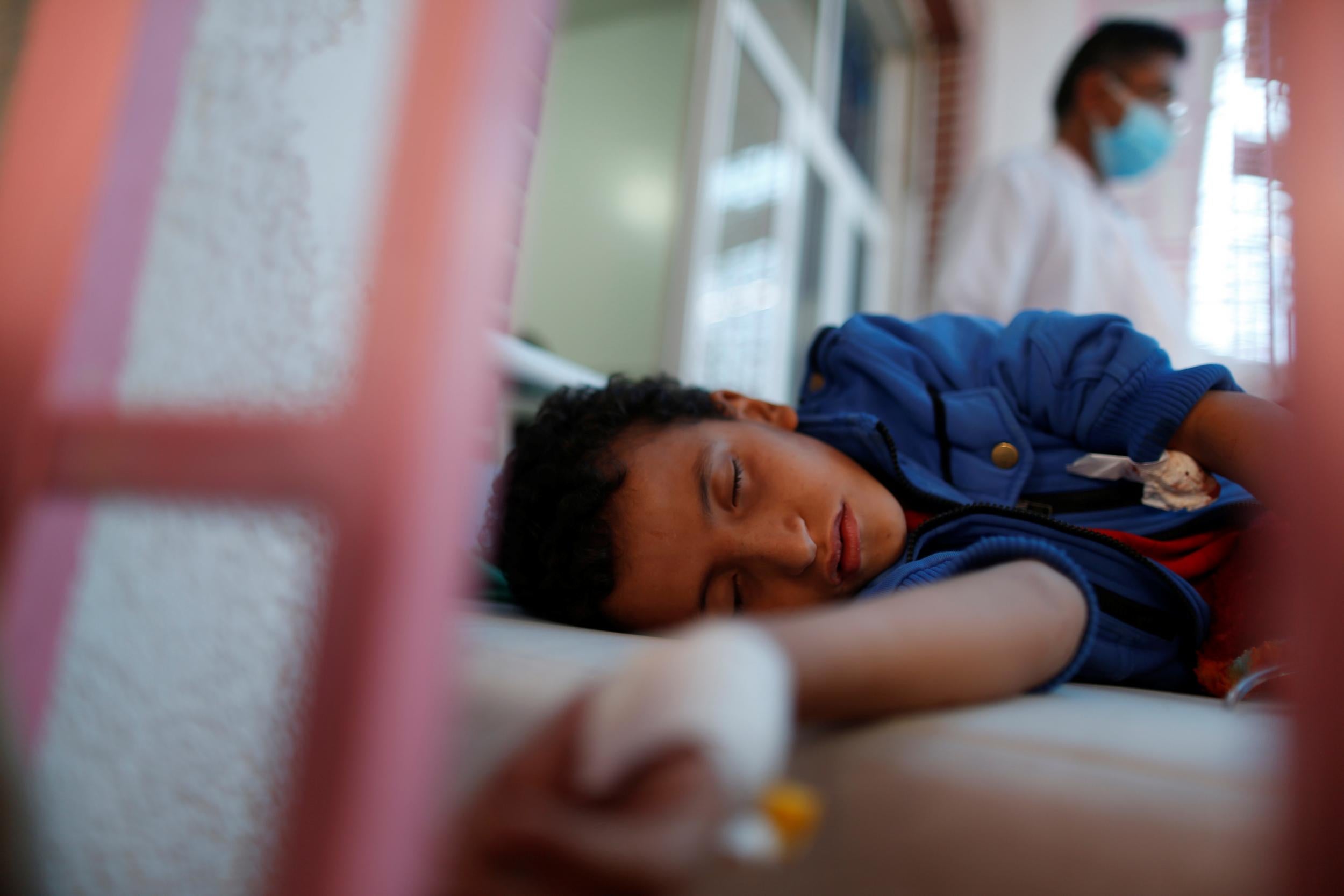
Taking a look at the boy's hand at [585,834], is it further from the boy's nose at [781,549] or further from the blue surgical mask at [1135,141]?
the blue surgical mask at [1135,141]

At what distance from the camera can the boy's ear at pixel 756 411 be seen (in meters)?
0.98

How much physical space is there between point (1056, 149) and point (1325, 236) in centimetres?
191

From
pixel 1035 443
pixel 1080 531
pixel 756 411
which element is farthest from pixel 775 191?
pixel 1080 531

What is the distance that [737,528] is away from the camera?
722 mm

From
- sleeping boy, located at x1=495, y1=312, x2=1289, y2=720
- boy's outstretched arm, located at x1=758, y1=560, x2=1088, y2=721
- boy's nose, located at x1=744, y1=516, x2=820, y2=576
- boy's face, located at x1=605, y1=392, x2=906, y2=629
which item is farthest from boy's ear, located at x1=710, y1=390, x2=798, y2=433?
boy's outstretched arm, located at x1=758, y1=560, x2=1088, y2=721

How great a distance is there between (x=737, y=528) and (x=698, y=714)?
18.3 inches

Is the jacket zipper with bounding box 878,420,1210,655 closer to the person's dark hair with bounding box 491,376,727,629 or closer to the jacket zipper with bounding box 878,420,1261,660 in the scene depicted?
the jacket zipper with bounding box 878,420,1261,660

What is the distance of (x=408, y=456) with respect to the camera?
1.02ft

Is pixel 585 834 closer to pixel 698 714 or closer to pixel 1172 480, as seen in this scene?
pixel 698 714

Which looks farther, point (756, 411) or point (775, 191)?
point (775, 191)

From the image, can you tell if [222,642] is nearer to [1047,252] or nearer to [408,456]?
[408,456]

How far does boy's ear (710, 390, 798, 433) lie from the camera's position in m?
0.98

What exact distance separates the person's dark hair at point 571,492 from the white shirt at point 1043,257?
1.03 metres

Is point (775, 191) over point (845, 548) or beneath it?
over
